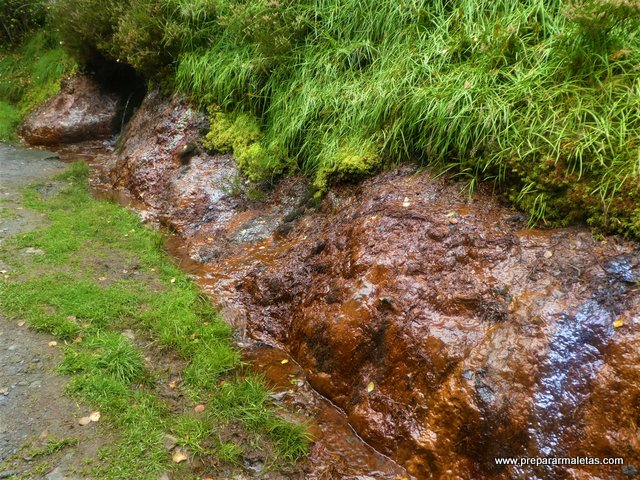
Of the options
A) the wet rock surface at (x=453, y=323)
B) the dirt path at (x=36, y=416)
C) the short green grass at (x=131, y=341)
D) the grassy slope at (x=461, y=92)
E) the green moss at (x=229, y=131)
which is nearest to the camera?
the wet rock surface at (x=453, y=323)

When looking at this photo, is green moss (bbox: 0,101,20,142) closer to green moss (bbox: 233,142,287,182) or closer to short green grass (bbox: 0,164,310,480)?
short green grass (bbox: 0,164,310,480)

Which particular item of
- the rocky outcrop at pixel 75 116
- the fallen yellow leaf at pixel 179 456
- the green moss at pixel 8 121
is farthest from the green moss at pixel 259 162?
the green moss at pixel 8 121

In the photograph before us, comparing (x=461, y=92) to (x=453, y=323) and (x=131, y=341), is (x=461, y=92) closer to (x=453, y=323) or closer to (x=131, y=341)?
(x=453, y=323)

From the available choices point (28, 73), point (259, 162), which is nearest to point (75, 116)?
point (28, 73)

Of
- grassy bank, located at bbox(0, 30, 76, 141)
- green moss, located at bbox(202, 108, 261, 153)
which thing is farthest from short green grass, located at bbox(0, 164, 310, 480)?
grassy bank, located at bbox(0, 30, 76, 141)

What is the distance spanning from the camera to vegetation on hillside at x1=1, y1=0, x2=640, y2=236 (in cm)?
295

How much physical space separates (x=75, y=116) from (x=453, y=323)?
329 inches

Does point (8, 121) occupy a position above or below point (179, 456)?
above

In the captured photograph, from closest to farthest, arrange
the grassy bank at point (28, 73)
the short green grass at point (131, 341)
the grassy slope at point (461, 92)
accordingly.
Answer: the short green grass at point (131, 341), the grassy slope at point (461, 92), the grassy bank at point (28, 73)

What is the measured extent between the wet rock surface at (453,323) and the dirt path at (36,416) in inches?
55.1

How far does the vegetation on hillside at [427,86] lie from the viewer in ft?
→ 9.69

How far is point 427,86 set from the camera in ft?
12.7

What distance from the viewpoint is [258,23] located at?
5547 millimetres

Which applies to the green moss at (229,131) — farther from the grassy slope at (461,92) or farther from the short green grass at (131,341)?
the short green grass at (131,341)
